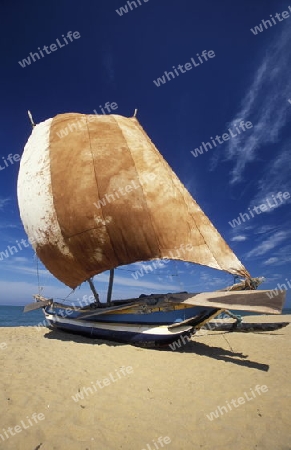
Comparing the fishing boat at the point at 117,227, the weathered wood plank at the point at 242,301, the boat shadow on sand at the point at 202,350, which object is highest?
the fishing boat at the point at 117,227

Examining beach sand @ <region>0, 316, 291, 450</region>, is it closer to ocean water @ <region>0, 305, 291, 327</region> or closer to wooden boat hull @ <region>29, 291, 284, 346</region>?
wooden boat hull @ <region>29, 291, 284, 346</region>

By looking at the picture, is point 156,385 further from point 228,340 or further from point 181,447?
point 228,340

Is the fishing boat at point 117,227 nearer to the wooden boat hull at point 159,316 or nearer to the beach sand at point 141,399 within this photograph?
the wooden boat hull at point 159,316

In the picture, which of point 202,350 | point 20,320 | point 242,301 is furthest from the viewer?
point 20,320

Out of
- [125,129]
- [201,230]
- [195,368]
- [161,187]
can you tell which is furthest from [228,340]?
[125,129]

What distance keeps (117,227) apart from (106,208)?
0.83 m

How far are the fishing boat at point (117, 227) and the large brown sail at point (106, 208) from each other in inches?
1.4

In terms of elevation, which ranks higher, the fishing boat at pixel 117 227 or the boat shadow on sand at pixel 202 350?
the fishing boat at pixel 117 227

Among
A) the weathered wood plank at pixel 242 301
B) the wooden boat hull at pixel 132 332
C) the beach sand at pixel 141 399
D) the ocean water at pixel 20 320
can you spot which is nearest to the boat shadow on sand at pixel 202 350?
the beach sand at pixel 141 399

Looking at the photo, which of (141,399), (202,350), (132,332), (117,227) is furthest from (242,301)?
(117,227)

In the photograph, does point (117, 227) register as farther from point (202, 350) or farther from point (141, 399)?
point (202, 350)

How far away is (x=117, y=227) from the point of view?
336 inches

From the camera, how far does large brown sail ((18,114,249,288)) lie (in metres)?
8.23

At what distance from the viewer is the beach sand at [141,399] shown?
3.50 metres
